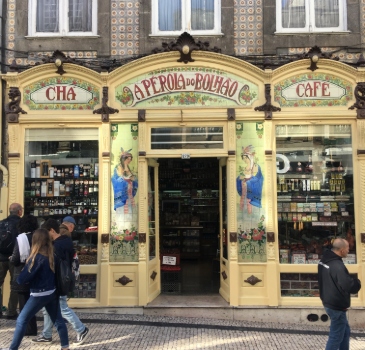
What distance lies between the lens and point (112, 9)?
341 inches

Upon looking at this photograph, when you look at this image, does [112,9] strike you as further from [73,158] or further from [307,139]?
[307,139]

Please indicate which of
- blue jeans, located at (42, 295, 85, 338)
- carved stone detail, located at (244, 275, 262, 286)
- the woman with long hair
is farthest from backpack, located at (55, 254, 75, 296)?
carved stone detail, located at (244, 275, 262, 286)

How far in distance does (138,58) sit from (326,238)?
4.84 m

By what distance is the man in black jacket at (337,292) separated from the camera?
17.5 feet

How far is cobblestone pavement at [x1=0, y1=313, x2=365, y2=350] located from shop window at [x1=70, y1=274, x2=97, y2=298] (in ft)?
1.49

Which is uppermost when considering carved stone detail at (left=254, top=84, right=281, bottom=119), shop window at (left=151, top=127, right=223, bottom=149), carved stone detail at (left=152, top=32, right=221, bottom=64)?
carved stone detail at (left=152, top=32, right=221, bottom=64)

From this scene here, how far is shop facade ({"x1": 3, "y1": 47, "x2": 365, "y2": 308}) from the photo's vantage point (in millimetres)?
8094

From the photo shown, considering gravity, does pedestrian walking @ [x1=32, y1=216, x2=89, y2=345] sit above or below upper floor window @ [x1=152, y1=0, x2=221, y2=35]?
below

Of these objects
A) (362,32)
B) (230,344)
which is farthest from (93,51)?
(230,344)

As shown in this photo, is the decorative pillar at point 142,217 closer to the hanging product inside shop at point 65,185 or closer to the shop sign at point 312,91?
the hanging product inside shop at point 65,185

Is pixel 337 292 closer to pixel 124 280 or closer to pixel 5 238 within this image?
pixel 124 280

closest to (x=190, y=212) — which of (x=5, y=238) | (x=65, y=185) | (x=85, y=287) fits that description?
(x=65, y=185)

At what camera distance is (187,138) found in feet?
27.3

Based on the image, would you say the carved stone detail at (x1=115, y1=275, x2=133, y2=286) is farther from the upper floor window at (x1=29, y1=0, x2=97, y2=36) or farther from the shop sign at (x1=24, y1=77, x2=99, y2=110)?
the upper floor window at (x1=29, y1=0, x2=97, y2=36)
